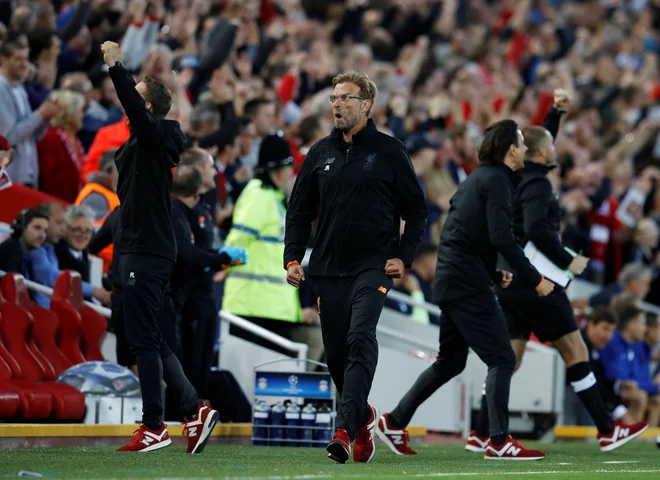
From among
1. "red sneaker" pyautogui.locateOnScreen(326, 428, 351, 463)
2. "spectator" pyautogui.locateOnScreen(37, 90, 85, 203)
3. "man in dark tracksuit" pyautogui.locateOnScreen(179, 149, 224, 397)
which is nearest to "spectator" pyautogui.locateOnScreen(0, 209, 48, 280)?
"man in dark tracksuit" pyautogui.locateOnScreen(179, 149, 224, 397)

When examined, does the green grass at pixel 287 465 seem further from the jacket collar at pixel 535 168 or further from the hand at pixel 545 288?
the jacket collar at pixel 535 168

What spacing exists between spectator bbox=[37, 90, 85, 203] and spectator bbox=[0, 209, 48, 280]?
70.8 inches

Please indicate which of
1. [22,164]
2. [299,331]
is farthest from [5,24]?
[299,331]

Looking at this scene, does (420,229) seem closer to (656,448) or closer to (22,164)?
(656,448)

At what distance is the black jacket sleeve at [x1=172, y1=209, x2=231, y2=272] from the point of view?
30.9 feet

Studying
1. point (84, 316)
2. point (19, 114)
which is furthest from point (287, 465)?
point (19, 114)

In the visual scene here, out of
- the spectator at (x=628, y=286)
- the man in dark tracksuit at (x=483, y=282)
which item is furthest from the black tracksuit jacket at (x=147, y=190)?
the spectator at (x=628, y=286)

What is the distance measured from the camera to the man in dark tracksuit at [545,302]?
9516mm

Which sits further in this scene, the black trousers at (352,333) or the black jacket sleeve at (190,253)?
the black jacket sleeve at (190,253)

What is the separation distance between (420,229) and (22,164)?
16.7 feet

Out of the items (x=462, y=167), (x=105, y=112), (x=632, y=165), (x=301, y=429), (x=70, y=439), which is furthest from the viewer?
(x=632, y=165)

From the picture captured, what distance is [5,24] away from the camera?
541 inches

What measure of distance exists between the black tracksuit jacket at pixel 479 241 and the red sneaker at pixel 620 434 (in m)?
1.61

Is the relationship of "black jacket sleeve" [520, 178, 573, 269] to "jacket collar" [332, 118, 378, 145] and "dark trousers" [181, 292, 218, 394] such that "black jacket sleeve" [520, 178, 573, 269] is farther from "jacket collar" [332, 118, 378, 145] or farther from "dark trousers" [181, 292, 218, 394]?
"dark trousers" [181, 292, 218, 394]
